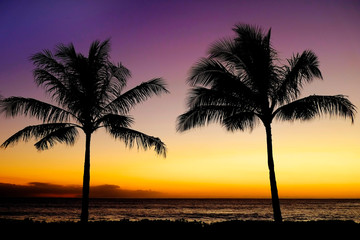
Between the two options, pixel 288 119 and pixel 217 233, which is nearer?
pixel 217 233

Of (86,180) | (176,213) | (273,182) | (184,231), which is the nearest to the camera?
(184,231)

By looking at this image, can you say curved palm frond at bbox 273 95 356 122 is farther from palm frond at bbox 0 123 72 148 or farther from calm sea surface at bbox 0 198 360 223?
calm sea surface at bbox 0 198 360 223

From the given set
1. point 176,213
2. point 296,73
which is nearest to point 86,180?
point 296,73

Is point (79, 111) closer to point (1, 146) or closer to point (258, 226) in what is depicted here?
point (1, 146)

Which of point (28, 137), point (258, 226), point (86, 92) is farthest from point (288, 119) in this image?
point (28, 137)

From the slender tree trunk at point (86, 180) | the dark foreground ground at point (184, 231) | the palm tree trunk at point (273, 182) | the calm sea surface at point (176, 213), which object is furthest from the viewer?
the calm sea surface at point (176, 213)

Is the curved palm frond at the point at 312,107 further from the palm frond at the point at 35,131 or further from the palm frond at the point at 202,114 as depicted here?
the palm frond at the point at 35,131

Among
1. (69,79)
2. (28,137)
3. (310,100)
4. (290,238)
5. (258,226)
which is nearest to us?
(290,238)

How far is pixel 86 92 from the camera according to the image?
12250 mm

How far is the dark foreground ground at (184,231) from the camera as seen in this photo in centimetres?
864

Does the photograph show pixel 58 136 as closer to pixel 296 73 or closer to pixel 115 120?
pixel 115 120

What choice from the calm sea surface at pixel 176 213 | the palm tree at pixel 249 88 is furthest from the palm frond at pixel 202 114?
the calm sea surface at pixel 176 213

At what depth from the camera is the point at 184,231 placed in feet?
30.4

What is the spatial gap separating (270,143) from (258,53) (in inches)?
135
